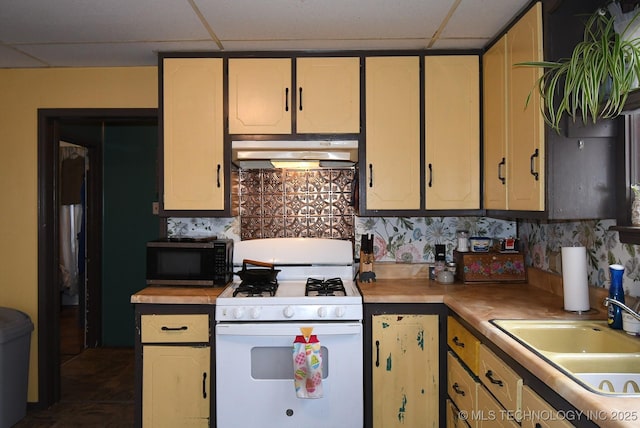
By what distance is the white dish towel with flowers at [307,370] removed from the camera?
7.35 feet

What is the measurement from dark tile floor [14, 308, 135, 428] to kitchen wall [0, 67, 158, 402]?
224 mm

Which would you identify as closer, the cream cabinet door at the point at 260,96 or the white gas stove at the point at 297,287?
the white gas stove at the point at 297,287

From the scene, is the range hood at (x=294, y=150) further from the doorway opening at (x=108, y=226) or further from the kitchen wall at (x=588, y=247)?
the doorway opening at (x=108, y=226)

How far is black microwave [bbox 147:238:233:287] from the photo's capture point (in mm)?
2670

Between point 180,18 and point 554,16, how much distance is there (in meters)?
1.69

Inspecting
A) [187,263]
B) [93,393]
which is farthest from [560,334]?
[93,393]

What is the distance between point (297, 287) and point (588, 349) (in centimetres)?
148

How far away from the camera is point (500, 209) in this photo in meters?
2.46

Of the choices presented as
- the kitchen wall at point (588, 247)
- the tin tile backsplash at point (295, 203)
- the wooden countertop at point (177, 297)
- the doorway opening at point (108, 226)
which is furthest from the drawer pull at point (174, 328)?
the doorway opening at point (108, 226)

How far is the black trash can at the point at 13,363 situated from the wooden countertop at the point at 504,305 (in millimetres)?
975

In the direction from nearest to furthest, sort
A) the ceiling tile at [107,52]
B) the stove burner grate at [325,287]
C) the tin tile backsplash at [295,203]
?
1. the stove burner grate at [325,287]
2. the ceiling tile at [107,52]
3. the tin tile backsplash at [295,203]

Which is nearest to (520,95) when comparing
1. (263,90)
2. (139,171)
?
(263,90)

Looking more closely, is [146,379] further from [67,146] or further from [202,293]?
[67,146]

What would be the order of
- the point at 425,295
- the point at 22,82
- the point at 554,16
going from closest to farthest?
the point at 554,16 → the point at 425,295 → the point at 22,82
